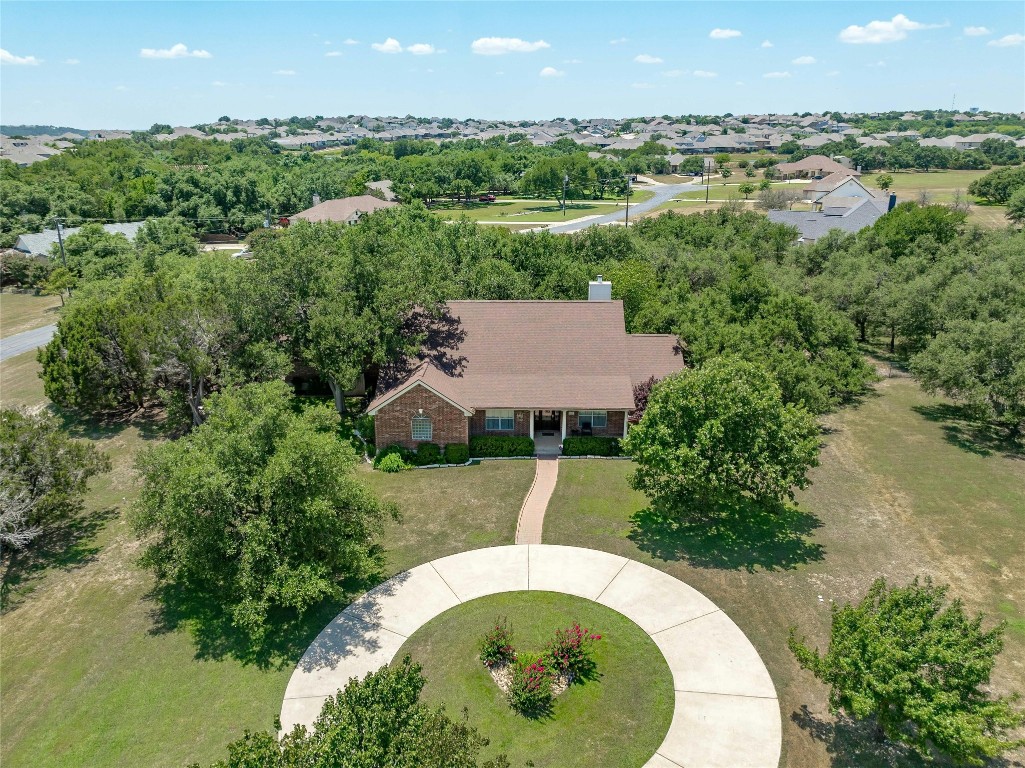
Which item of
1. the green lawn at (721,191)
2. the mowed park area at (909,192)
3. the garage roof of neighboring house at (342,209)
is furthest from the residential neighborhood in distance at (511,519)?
the green lawn at (721,191)

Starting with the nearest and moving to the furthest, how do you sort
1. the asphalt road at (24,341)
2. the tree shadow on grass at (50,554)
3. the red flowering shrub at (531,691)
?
the red flowering shrub at (531,691) < the tree shadow on grass at (50,554) < the asphalt road at (24,341)

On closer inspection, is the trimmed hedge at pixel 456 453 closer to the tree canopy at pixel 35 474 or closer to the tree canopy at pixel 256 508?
the tree canopy at pixel 256 508

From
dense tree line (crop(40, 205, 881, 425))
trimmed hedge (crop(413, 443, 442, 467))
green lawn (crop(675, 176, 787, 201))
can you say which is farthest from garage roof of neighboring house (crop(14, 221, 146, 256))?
green lawn (crop(675, 176, 787, 201))

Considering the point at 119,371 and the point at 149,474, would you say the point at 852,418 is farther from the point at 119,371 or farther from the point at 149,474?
the point at 119,371

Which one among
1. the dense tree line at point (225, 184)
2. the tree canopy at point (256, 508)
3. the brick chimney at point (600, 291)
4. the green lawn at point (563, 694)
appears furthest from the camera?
the dense tree line at point (225, 184)

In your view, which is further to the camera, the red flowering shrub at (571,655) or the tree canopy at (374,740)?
the red flowering shrub at (571,655)

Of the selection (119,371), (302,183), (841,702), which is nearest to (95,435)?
(119,371)

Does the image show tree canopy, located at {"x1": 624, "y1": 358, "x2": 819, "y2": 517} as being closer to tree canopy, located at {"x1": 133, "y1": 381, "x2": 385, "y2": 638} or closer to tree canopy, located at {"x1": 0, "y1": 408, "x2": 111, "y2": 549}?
tree canopy, located at {"x1": 133, "y1": 381, "x2": 385, "y2": 638}
